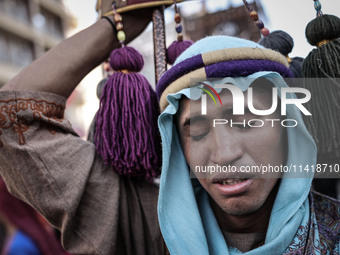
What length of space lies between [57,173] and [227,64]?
2.24 feet

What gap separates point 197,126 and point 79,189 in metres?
0.48

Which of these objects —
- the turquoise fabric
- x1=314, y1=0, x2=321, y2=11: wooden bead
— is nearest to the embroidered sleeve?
x1=314, y1=0, x2=321, y2=11: wooden bead

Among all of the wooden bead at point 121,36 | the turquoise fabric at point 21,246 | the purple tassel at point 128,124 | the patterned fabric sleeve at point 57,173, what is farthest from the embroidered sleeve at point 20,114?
the turquoise fabric at point 21,246

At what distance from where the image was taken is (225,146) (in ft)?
3.32

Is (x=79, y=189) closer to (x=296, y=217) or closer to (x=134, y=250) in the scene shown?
(x=134, y=250)

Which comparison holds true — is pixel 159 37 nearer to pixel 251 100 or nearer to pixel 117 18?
pixel 117 18

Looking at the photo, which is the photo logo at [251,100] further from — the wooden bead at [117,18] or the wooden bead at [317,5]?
the wooden bead at [117,18]

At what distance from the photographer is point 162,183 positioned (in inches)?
43.7

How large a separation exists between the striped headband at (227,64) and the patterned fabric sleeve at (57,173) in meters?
0.45

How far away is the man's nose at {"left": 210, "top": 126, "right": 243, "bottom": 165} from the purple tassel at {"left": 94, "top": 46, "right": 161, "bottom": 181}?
294mm

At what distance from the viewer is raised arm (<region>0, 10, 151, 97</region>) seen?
1.26 m

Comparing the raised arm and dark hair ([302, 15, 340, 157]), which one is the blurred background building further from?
dark hair ([302, 15, 340, 157])

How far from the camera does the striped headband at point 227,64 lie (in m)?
1.06

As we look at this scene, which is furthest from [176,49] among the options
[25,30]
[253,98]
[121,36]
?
[25,30]
